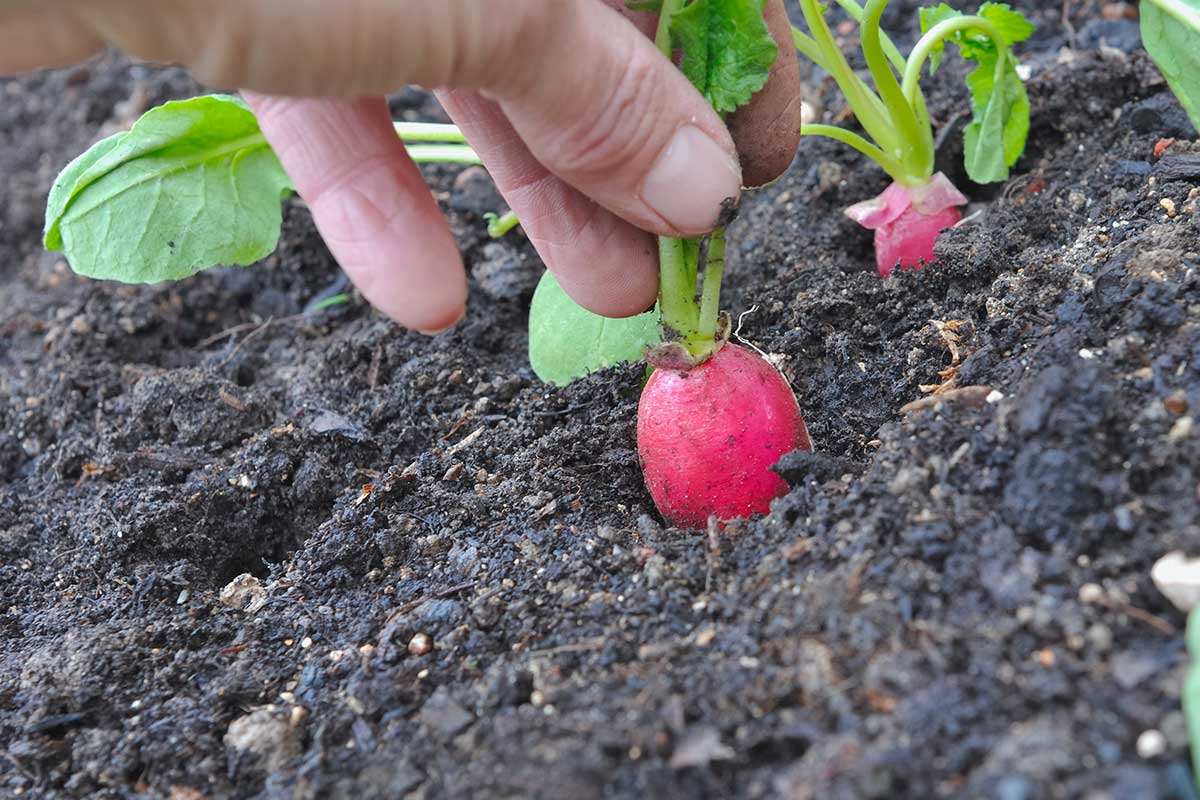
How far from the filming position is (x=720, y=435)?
59.7 inches

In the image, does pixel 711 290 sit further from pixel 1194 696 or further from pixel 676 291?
pixel 1194 696

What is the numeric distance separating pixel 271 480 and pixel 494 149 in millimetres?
732

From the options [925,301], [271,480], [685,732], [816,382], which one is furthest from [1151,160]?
[271,480]

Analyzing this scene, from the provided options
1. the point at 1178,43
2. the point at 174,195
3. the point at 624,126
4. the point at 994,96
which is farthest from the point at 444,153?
the point at 1178,43

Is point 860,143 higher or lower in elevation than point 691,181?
lower

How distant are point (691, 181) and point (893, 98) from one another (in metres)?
0.78

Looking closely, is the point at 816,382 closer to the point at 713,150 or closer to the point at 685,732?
the point at 713,150

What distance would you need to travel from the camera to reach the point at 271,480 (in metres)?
1.78

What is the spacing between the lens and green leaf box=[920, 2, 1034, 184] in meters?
1.89

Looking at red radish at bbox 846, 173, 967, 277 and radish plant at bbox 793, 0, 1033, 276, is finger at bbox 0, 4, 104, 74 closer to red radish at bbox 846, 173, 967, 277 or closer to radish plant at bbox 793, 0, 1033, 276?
radish plant at bbox 793, 0, 1033, 276

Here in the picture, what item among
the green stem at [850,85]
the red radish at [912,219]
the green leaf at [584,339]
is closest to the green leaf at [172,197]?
the green leaf at [584,339]

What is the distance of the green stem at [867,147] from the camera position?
1.96m

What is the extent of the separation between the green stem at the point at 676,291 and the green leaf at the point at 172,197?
37.6 inches

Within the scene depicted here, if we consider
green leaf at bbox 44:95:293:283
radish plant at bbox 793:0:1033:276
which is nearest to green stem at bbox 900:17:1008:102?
radish plant at bbox 793:0:1033:276
